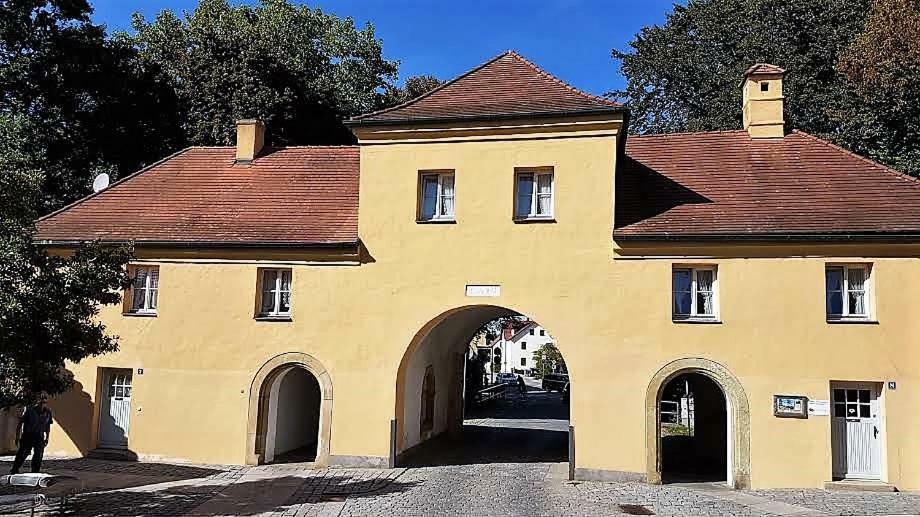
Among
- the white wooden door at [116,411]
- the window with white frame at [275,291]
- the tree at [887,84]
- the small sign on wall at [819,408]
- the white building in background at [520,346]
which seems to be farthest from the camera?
the white building in background at [520,346]

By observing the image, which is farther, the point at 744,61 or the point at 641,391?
the point at 744,61

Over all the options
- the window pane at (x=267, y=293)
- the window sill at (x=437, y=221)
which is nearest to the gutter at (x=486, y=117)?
the window sill at (x=437, y=221)

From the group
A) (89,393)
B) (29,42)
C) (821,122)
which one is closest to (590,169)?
(89,393)

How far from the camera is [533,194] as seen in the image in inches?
663

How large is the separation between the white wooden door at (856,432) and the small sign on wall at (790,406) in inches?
28.2

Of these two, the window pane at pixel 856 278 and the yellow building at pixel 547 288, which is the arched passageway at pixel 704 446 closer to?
the yellow building at pixel 547 288

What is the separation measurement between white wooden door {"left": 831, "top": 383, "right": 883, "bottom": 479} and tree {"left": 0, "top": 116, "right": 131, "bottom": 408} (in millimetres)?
13897

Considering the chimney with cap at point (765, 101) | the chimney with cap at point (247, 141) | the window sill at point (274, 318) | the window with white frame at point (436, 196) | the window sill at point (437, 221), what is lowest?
the window sill at point (274, 318)

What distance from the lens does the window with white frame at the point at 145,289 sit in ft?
59.6

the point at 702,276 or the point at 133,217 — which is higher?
the point at 133,217

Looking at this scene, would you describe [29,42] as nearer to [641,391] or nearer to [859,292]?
[641,391]

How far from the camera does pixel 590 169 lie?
16.3 metres

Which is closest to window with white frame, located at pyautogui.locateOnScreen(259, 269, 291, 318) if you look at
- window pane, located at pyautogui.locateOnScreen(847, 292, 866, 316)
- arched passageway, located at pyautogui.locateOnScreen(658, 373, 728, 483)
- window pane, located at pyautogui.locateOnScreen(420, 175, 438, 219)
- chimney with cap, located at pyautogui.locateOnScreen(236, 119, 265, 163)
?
window pane, located at pyautogui.locateOnScreen(420, 175, 438, 219)

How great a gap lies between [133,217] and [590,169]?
11495 millimetres
